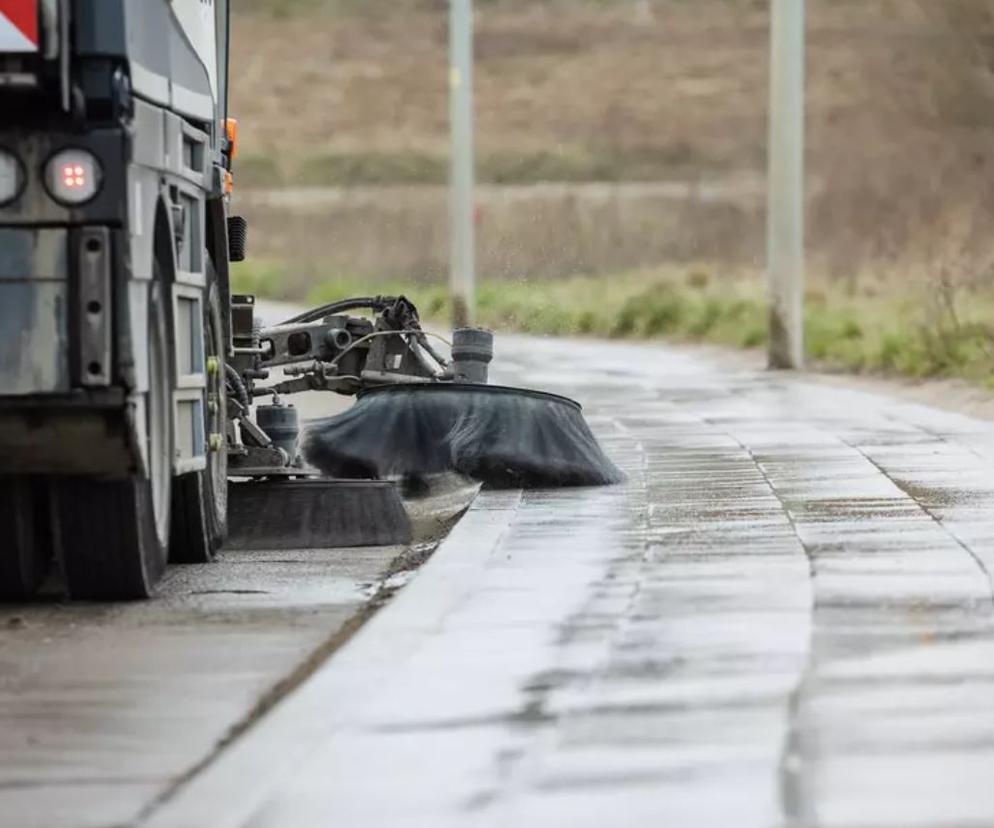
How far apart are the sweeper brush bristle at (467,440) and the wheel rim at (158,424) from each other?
405 cm

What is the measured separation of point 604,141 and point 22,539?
89.2 m

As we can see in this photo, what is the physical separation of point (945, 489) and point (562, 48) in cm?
9142

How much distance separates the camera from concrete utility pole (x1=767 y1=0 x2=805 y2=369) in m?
30.6

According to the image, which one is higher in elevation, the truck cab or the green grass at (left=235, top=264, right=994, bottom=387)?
the truck cab

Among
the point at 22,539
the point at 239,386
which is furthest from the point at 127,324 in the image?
the point at 239,386

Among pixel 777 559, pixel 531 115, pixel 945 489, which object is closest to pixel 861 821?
pixel 777 559

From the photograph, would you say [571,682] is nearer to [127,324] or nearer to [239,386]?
[127,324]

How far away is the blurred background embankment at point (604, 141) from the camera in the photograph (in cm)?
6512

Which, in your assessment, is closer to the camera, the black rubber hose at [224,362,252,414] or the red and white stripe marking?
the red and white stripe marking

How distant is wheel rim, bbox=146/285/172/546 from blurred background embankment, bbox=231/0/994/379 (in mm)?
38106

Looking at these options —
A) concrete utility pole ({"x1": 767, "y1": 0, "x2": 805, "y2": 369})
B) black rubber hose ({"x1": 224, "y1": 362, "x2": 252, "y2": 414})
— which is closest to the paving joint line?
black rubber hose ({"x1": 224, "y1": 362, "x2": 252, "y2": 414})

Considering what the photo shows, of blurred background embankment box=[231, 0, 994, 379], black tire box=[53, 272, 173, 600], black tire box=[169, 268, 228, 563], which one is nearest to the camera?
black tire box=[53, 272, 173, 600]

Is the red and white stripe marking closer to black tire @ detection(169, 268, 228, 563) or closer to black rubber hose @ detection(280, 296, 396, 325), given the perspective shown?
black tire @ detection(169, 268, 228, 563)

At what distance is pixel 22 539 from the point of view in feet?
36.0
